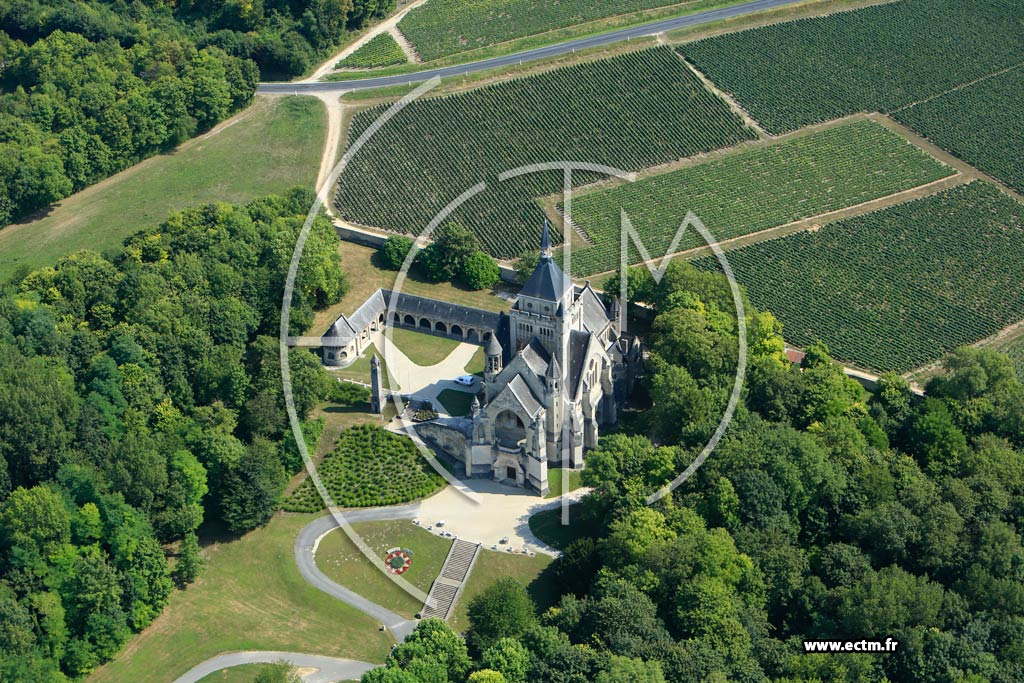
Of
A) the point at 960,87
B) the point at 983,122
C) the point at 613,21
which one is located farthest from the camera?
the point at 613,21

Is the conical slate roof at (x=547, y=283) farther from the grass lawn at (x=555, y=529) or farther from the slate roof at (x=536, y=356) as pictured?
the grass lawn at (x=555, y=529)

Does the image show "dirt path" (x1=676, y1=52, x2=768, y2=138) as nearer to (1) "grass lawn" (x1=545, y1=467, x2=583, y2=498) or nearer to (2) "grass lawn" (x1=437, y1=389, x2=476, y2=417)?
(2) "grass lawn" (x1=437, y1=389, x2=476, y2=417)

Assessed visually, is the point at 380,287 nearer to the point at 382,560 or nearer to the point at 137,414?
the point at 137,414

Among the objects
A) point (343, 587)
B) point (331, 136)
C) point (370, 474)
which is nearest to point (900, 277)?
point (370, 474)

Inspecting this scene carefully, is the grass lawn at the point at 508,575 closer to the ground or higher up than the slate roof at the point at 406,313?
closer to the ground

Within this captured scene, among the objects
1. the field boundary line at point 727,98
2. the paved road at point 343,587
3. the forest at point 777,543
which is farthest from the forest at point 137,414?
the field boundary line at point 727,98

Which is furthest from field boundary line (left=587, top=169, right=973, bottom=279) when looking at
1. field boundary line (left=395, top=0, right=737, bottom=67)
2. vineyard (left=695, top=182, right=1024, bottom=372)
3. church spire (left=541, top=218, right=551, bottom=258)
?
field boundary line (left=395, top=0, right=737, bottom=67)
